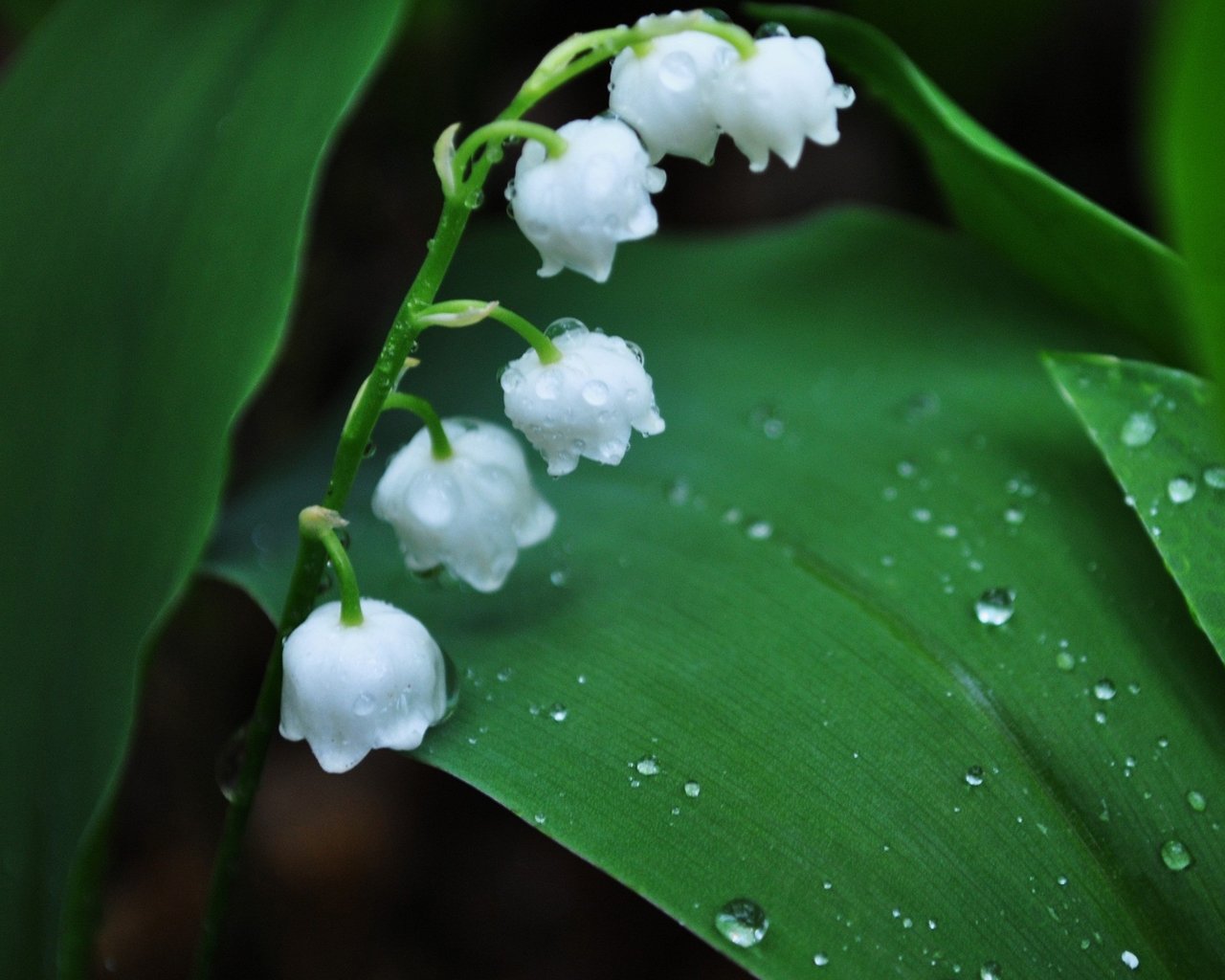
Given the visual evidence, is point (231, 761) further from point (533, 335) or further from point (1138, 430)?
point (1138, 430)

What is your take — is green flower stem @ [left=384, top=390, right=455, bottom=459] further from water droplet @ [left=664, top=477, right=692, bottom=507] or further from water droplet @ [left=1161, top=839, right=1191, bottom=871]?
water droplet @ [left=1161, top=839, right=1191, bottom=871]

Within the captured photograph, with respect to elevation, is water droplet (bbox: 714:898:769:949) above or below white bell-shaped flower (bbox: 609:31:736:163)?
below

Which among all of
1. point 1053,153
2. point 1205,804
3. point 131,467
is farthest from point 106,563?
point 1053,153

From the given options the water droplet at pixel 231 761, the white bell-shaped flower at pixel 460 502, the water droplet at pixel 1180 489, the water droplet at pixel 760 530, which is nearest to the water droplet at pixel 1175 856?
the water droplet at pixel 1180 489

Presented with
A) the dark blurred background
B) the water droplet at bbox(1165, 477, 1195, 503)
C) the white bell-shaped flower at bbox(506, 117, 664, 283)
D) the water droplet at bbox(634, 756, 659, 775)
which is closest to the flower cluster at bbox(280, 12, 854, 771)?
the white bell-shaped flower at bbox(506, 117, 664, 283)

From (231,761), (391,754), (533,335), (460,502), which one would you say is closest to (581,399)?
(533,335)
